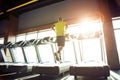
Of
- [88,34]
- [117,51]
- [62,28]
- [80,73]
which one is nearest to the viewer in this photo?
[80,73]

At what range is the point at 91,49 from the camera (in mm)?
6172

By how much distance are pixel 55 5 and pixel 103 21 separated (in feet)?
10.5

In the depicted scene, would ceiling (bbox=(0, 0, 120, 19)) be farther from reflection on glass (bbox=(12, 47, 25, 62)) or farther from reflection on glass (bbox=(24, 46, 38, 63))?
reflection on glass (bbox=(12, 47, 25, 62))

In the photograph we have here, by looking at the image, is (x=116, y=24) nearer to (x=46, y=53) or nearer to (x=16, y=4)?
(x=46, y=53)

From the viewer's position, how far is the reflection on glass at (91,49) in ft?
19.0

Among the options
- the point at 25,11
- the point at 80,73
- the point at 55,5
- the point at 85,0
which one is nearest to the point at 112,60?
the point at 80,73

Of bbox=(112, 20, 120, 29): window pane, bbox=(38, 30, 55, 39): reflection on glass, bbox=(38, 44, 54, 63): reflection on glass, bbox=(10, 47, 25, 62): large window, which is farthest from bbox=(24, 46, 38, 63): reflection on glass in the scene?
bbox=(112, 20, 120, 29): window pane

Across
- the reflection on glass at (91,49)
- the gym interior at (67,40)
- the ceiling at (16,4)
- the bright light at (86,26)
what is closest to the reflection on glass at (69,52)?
the gym interior at (67,40)

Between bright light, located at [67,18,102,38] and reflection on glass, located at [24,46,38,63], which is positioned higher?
bright light, located at [67,18,102,38]

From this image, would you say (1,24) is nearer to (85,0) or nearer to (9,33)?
(9,33)

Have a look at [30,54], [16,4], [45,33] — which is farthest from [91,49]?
[16,4]

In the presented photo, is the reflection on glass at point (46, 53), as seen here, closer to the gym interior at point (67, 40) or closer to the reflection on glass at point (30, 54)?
the gym interior at point (67, 40)

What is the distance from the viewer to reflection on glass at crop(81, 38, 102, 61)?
5797mm

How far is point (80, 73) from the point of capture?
10.8 feet
